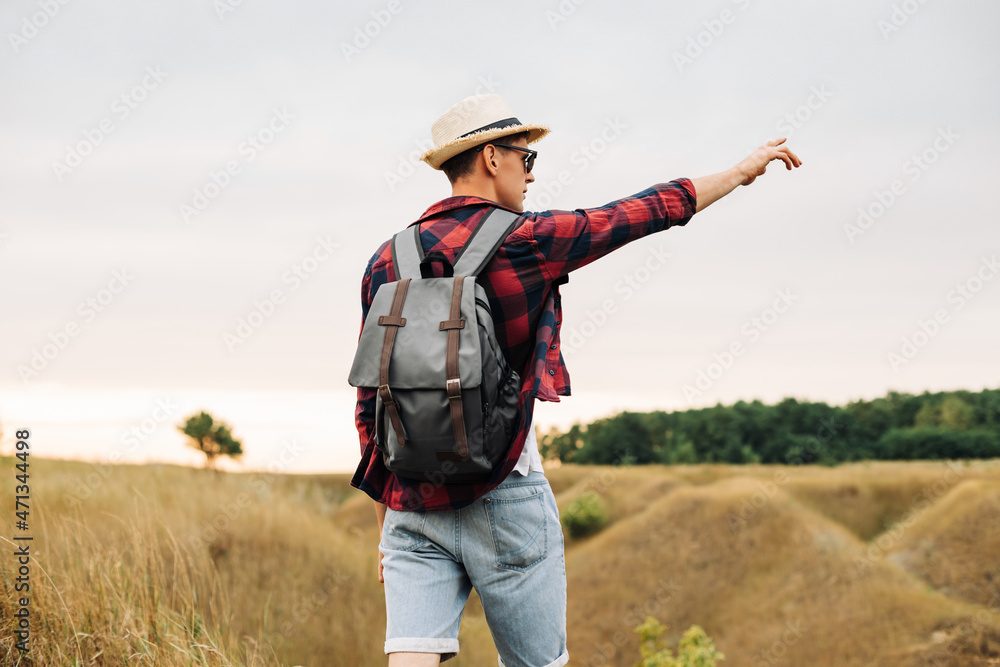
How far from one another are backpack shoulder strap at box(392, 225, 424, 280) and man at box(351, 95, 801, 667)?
31mm

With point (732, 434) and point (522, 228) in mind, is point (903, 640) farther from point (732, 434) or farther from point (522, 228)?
point (732, 434)

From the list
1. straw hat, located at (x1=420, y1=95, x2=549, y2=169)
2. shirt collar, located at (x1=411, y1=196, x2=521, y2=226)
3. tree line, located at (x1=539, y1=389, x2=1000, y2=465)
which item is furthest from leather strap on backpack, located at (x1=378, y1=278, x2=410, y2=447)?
tree line, located at (x1=539, y1=389, x2=1000, y2=465)

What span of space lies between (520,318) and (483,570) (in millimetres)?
785

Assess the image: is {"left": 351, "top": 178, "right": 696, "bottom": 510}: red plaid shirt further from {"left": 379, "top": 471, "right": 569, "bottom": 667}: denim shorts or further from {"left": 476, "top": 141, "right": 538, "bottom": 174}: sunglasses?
{"left": 476, "top": 141, "right": 538, "bottom": 174}: sunglasses

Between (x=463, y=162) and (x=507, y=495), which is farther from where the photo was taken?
(x=463, y=162)

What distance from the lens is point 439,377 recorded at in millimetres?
2029

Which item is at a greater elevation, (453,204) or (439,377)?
(453,204)

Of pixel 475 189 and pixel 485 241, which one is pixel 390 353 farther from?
pixel 475 189

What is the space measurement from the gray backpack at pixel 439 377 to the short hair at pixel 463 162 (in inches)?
17.6

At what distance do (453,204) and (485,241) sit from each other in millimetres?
232

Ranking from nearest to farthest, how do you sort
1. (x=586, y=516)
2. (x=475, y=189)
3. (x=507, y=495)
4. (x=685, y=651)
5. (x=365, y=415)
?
1. (x=507, y=495)
2. (x=365, y=415)
3. (x=475, y=189)
4. (x=685, y=651)
5. (x=586, y=516)

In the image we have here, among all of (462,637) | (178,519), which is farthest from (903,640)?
(178,519)

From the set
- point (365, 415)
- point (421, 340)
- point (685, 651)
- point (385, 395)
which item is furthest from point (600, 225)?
point (685, 651)

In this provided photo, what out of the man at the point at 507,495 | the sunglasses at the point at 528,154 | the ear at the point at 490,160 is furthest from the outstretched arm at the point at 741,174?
the ear at the point at 490,160
